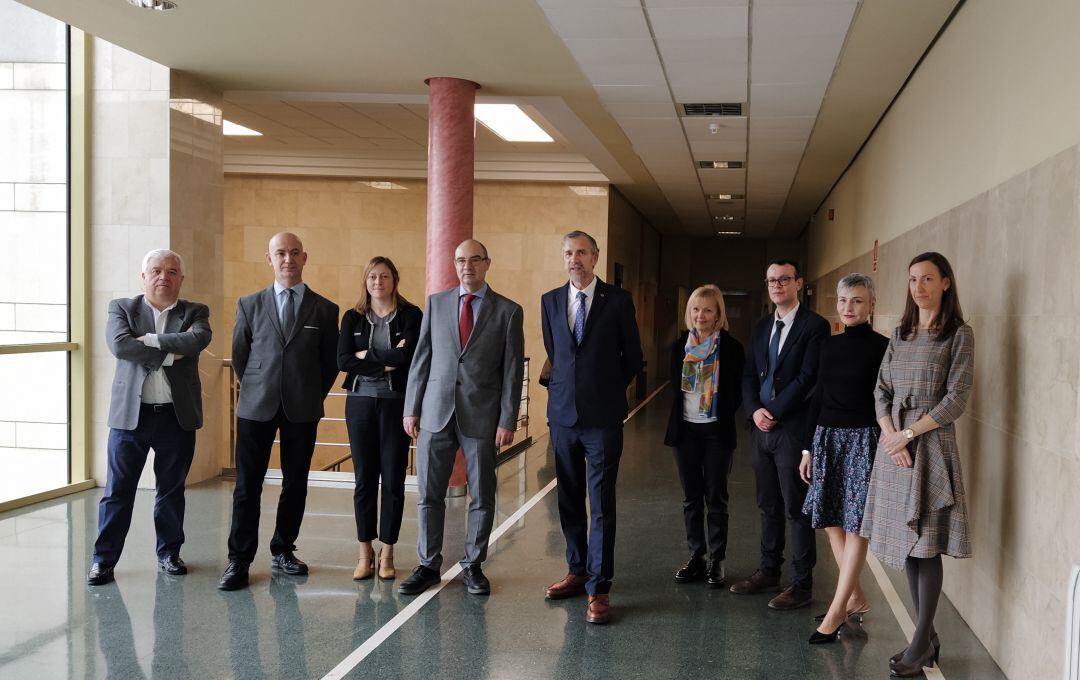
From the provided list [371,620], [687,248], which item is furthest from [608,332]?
[687,248]

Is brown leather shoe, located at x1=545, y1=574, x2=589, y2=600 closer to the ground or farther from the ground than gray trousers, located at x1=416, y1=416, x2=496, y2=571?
closer to the ground

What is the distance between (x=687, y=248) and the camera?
2375 centimetres

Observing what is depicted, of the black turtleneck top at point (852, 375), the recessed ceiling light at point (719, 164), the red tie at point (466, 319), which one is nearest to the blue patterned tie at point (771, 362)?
the black turtleneck top at point (852, 375)

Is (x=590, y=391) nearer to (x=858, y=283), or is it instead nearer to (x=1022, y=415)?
(x=858, y=283)

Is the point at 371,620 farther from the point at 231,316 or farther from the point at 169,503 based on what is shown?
the point at 231,316

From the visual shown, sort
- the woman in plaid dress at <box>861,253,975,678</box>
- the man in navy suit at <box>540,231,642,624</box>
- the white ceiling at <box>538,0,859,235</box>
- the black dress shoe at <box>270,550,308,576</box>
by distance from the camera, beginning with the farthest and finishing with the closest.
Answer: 1. the white ceiling at <box>538,0,859,235</box>
2. the black dress shoe at <box>270,550,308,576</box>
3. the man in navy suit at <box>540,231,642,624</box>
4. the woman in plaid dress at <box>861,253,975,678</box>

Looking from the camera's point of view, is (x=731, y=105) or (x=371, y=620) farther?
(x=731, y=105)

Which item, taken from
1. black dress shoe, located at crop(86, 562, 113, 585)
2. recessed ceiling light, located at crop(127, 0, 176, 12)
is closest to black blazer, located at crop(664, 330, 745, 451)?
black dress shoe, located at crop(86, 562, 113, 585)

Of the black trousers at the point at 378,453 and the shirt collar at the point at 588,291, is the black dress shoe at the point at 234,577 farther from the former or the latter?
the shirt collar at the point at 588,291

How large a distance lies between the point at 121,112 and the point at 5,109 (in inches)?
31.6

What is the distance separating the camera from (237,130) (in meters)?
11.5

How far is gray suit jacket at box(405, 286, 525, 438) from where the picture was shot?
457 cm

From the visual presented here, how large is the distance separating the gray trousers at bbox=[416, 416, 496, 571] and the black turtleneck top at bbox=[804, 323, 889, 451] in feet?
5.37

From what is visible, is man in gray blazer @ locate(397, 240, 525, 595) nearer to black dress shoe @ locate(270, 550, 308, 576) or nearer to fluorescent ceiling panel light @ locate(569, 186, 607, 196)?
black dress shoe @ locate(270, 550, 308, 576)
